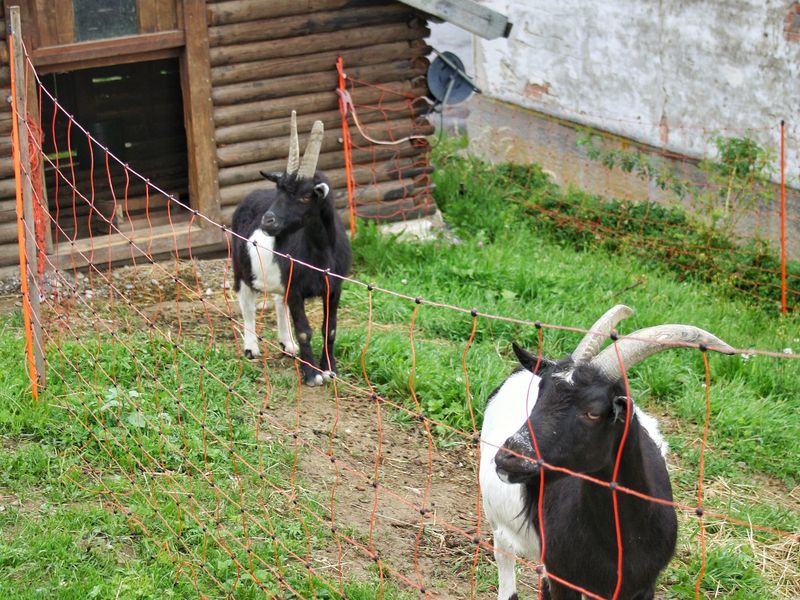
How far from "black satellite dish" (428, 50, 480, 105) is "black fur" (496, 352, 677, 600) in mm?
7335

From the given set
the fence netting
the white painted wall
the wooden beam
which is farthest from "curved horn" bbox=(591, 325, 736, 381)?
the white painted wall

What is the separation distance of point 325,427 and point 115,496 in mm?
1608

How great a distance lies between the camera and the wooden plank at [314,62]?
1020 cm

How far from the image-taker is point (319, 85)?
417 inches

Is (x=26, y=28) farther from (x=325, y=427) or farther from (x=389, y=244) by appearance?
(x=325, y=427)

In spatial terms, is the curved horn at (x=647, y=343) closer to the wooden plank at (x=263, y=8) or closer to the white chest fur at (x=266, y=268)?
the white chest fur at (x=266, y=268)

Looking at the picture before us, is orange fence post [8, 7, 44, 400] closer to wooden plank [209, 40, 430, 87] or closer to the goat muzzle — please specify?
the goat muzzle

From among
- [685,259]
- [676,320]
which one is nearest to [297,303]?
[676,320]

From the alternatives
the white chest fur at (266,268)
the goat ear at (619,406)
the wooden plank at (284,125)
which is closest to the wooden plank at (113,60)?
the wooden plank at (284,125)

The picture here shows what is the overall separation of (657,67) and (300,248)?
22.9ft

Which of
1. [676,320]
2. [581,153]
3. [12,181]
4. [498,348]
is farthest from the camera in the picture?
[581,153]

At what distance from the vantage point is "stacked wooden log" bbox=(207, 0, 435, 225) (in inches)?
401

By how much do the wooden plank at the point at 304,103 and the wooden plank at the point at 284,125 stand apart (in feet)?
0.16

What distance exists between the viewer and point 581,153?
14297 millimetres
